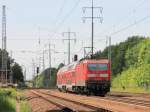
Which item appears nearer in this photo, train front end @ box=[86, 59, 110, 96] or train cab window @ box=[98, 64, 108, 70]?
train front end @ box=[86, 59, 110, 96]

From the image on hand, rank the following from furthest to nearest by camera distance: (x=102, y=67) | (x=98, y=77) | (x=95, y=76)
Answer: (x=102, y=67), (x=95, y=76), (x=98, y=77)

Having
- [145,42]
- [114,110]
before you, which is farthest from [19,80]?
[114,110]

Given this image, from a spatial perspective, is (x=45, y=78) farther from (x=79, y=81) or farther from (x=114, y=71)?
(x=79, y=81)

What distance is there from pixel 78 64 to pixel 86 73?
510 cm

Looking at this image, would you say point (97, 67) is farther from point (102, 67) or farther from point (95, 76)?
point (95, 76)

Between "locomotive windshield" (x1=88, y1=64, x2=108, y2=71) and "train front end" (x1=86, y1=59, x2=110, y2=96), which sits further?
"locomotive windshield" (x1=88, y1=64, x2=108, y2=71)

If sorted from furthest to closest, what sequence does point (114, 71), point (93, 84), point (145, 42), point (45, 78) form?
1. point (45, 78)
2. point (114, 71)
3. point (145, 42)
4. point (93, 84)

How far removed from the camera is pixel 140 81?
4016 inches

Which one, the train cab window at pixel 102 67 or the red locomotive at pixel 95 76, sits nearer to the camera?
the red locomotive at pixel 95 76

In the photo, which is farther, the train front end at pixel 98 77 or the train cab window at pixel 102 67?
the train cab window at pixel 102 67

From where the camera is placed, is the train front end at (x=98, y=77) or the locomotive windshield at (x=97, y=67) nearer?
the train front end at (x=98, y=77)

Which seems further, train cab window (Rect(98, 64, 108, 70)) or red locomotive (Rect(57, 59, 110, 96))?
train cab window (Rect(98, 64, 108, 70))

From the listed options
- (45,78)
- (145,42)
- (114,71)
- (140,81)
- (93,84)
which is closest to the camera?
(93,84)

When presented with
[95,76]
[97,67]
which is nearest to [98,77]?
[95,76]
